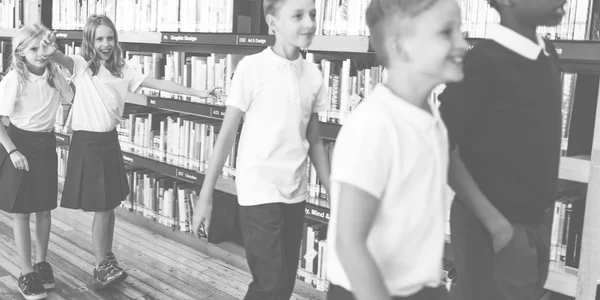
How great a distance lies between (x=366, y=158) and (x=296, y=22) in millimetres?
962

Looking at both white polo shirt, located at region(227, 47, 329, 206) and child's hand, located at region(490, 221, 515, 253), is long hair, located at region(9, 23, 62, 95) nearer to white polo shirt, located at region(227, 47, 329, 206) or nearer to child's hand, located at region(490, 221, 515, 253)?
white polo shirt, located at region(227, 47, 329, 206)

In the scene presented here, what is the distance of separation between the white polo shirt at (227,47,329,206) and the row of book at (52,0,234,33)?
1.52 metres

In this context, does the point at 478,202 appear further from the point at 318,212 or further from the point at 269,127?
the point at 318,212

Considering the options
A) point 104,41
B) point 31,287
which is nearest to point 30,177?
point 31,287

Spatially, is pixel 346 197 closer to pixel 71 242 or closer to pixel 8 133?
pixel 8 133

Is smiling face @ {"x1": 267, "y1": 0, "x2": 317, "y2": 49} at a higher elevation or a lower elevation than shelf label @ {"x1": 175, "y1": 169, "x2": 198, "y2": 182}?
higher

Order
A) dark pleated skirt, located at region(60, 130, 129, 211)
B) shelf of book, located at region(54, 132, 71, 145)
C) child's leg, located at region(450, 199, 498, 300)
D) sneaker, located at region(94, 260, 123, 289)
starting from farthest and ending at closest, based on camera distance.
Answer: shelf of book, located at region(54, 132, 71, 145)
sneaker, located at region(94, 260, 123, 289)
dark pleated skirt, located at region(60, 130, 129, 211)
child's leg, located at region(450, 199, 498, 300)

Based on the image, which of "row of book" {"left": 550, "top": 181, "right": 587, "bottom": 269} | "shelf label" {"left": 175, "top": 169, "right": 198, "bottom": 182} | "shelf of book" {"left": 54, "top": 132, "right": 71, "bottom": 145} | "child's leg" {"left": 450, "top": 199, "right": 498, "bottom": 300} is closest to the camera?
"child's leg" {"left": 450, "top": 199, "right": 498, "bottom": 300}

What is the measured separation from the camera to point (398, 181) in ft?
3.00

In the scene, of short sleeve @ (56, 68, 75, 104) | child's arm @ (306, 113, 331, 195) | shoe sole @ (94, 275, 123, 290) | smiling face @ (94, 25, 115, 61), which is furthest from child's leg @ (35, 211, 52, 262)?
child's arm @ (306, 113, 331, 195)

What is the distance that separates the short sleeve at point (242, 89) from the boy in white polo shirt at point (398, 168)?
80 centimetres

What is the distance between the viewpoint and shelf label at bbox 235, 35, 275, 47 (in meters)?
2.88

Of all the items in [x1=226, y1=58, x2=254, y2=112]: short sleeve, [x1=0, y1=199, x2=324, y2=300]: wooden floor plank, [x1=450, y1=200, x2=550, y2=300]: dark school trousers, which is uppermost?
[x1=226, y1=58, x2=254, y2=112]: short sleeve

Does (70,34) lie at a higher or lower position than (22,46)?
higher
